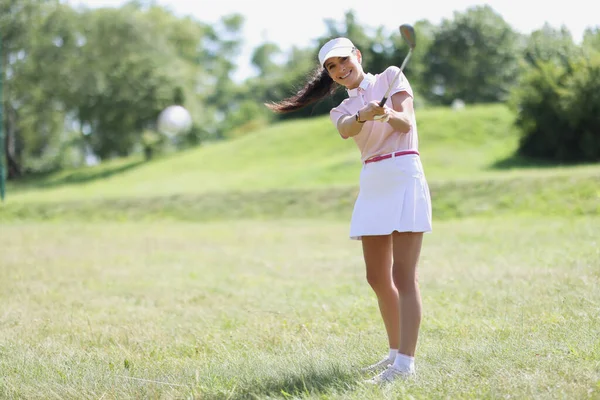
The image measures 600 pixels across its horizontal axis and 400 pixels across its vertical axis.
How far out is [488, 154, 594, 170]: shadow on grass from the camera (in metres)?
30.3

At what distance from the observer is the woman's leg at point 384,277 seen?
5027mm

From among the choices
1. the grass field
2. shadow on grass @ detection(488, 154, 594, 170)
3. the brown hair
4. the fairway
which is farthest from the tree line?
the brown hair

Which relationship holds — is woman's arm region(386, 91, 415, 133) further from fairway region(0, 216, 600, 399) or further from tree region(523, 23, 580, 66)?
tree region(523, 23, 580, 66)

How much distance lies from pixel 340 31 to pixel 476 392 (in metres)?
51.5

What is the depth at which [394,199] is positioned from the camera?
4742 millimetres

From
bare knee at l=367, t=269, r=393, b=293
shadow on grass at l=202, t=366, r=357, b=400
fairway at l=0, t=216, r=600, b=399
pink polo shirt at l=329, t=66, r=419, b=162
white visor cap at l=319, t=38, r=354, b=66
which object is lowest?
fairway at l=0, t=216, r=600, b=399

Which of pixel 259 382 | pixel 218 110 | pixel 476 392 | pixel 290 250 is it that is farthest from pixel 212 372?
pixel 218 110

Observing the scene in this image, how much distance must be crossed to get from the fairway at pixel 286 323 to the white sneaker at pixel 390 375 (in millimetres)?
119

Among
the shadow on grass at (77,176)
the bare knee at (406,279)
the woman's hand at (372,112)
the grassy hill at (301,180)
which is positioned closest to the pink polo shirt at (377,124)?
the woman's hand at (372,112)

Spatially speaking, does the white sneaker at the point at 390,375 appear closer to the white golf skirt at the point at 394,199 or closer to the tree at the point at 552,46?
the white golf skirt at the point at 394,199

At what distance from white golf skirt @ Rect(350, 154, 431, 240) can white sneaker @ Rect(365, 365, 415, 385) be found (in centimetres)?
80

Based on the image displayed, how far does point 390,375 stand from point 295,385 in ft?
1.82

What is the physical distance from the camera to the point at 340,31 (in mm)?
54094

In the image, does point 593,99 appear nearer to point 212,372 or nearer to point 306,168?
point 306,168
